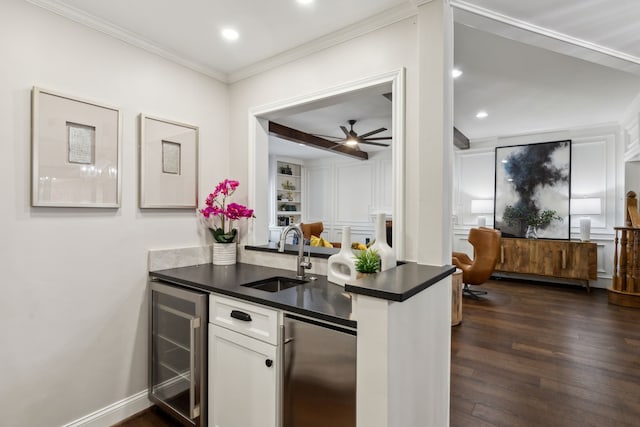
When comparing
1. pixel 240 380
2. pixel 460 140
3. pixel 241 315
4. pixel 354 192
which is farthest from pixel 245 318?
pixel 354 192

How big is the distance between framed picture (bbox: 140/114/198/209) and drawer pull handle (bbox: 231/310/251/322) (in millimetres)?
1068

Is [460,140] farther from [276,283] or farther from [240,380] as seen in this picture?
[240,380]

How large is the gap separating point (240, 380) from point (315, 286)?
0.63m

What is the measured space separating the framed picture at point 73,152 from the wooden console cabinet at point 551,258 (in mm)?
5892

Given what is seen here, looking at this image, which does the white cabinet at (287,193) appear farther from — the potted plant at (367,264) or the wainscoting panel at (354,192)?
the potted plant at (367,264)

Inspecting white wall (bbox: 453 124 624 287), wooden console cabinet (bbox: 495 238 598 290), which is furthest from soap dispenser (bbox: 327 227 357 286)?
white wall (bbox: 453 124 624 287)

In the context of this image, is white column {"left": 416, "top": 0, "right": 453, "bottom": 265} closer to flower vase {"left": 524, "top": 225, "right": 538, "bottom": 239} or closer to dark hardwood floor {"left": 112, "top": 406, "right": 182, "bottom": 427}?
dark hardwood floor {"left": 112, "top": 406, "right": 182, "bottom": 427}

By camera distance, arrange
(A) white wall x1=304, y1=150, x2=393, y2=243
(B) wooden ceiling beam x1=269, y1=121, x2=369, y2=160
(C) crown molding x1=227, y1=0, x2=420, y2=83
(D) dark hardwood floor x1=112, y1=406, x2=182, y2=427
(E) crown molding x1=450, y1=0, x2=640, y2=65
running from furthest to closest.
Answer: (A) white wall x1=304, y1=150, x2=393, y2=243 < (B) wooden ceiling beam x1=269, y1=121, x2=369, y2=160 < (D) dark hardwood floor x1=112, y1=406, x2=182, y2=427 < (C) crown molding x1=227, y1=0, x2=420, y2=83 < (E) crown molding x1=450, y1=0, x2=640, y2=65

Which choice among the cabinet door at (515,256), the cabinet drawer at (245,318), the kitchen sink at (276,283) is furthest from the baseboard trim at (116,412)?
the cabinet door at (515,256)

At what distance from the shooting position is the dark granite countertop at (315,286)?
3.88ft

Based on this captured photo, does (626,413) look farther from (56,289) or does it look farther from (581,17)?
(56,289)

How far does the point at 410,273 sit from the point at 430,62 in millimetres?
1147

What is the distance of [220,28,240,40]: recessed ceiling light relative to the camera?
2.07 meters

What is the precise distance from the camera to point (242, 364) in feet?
5.37
